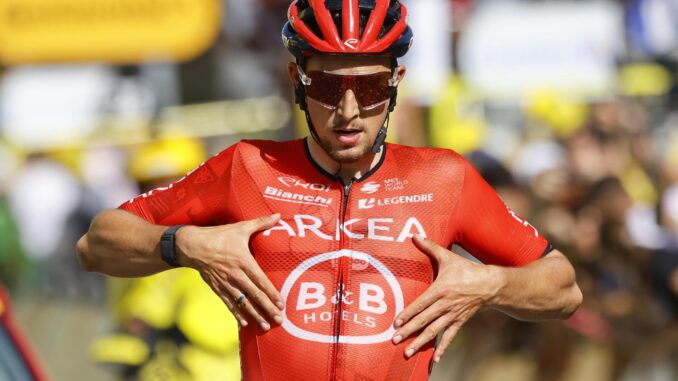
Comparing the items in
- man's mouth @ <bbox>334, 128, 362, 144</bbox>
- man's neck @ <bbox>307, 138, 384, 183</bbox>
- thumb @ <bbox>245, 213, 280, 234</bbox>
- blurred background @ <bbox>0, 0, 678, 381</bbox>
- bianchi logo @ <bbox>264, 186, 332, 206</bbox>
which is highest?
man's mouth @ <bbox>334, 128, 362, 144</bbox>

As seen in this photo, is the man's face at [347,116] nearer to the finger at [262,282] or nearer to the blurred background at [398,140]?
the finger at [262,282]

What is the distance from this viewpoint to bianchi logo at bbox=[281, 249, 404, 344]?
4730mm

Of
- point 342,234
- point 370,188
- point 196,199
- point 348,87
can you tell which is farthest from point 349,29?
point 196,199

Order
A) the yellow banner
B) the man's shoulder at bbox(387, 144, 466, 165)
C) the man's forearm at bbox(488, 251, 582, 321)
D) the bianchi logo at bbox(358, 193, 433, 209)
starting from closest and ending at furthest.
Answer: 1. the man's forearm at bbox(488, 251, 582, 321)
2. the bianchi logo at bbox(358, 193, 433, 209)
3. the man's shoulder at bbox(387, 144, 466, 165)
4. the yellow banner

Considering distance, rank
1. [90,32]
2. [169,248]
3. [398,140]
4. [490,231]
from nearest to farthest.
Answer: [169,248]
[490,231]
[398,140]
[90,32]

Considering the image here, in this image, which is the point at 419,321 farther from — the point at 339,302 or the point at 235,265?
the point at 235,265

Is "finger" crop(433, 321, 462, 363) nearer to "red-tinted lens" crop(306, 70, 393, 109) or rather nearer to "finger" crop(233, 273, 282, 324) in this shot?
"finger" crop(233, 273, 282, 324)

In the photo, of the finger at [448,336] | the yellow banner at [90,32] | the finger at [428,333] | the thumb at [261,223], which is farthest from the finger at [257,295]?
the yellow banner at [90,32]

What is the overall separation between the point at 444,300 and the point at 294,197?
656 mm

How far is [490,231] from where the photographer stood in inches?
194

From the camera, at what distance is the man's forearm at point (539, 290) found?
4.79 metres

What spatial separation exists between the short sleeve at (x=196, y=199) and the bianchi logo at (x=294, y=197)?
158 mm

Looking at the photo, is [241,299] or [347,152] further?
[347,152]

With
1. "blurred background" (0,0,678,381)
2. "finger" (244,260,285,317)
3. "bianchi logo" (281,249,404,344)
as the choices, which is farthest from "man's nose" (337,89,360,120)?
"blurred background" (0,0,678,381)
